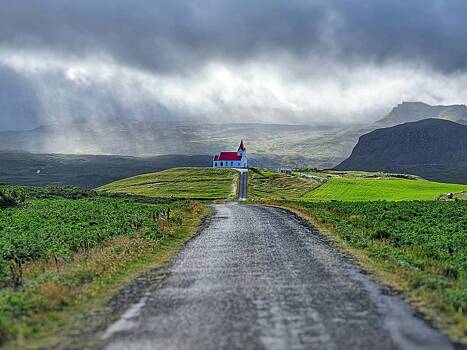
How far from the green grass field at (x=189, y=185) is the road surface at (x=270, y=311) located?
96.5 metres

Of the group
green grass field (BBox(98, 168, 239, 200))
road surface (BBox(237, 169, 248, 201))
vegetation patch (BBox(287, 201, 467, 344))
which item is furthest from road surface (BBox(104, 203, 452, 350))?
green grass field (BBox(98, 168, 239, 200))

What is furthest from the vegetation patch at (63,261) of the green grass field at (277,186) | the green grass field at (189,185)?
the green grass field at (277,186)

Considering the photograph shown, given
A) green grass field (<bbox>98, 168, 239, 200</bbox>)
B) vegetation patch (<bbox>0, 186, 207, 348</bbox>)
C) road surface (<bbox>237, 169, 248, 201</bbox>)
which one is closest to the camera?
vegetation patch (<bbox>0, 186, 207, 348</bbox>)

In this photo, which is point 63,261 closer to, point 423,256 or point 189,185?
point 423,256

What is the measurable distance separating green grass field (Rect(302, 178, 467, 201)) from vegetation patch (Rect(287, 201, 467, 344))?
6380 cm

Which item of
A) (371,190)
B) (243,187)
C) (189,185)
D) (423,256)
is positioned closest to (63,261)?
(423,256)

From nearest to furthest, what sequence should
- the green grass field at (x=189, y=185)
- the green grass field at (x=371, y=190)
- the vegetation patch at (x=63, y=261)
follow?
the vegetation patch at (x=63, y=261) → the green grass field at (x=371, y=190) → the green grass field at (x=189, y=185)

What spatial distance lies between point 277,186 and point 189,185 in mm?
25222

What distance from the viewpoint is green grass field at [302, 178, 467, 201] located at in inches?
4198

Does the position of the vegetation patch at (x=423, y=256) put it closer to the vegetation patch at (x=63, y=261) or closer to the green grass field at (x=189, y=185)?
the vegetation patch at (x=63, y=261)

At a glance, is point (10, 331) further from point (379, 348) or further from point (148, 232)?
point (148, 232)

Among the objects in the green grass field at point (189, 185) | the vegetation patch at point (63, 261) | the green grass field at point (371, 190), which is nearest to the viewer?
the vegetation patch at point (63, 261)

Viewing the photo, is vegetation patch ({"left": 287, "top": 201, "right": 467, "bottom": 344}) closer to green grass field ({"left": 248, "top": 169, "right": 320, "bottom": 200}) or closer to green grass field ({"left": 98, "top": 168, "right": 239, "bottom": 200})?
green grass field ({"left": 98, "top": 168, "right": 239, "bottom": 200})

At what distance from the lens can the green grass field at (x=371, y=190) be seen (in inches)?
4198
